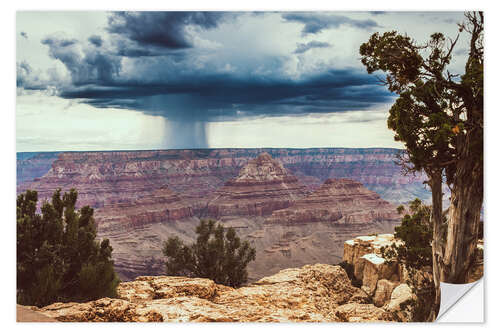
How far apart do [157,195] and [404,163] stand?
35.3 feet

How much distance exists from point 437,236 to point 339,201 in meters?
7.24

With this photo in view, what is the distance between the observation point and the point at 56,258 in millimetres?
6547

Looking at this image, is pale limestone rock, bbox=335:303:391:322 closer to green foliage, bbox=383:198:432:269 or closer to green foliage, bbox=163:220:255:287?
green foliage, bbox=383:198:432:269

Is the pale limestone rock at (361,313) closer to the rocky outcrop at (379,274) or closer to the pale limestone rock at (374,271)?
the rocky outcrop at (379,274)

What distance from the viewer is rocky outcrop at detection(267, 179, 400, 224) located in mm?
11430

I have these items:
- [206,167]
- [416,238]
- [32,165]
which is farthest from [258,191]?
[32,165]

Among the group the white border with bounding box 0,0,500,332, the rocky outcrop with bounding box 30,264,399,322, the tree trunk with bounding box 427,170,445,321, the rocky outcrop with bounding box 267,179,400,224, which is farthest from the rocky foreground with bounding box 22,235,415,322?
the rocky outcrop with bounding box 267,179,400,224

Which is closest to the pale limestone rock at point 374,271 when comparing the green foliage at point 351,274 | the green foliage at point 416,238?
the green foliage at point 351,274

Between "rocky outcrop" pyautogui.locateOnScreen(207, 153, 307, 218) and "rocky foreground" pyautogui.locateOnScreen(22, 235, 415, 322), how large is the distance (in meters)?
3.51

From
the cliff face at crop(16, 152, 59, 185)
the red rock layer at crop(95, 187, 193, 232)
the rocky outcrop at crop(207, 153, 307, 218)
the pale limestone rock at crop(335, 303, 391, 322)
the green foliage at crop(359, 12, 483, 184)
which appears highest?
the green foliage at crop(359, 12, 483, 184)

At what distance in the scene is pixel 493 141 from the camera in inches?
251

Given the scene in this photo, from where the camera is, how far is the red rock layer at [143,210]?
→ 35.4 ft
